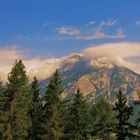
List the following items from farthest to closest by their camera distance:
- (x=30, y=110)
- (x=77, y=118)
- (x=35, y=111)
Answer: (x=77, y=118)
(x=30, y=110)
(x=35, y=111)

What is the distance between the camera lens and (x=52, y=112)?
6869 cm

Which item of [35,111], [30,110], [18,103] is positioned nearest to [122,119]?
[18,103]

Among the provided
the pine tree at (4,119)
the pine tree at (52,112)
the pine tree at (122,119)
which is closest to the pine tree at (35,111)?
the pine tree at (52,112)

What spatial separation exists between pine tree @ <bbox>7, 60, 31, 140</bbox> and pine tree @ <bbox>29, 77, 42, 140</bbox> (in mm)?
4465

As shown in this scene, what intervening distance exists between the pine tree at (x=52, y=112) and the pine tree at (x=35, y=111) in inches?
145

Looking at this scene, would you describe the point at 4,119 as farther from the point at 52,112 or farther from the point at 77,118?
the point at 77,118

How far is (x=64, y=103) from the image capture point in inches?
2761

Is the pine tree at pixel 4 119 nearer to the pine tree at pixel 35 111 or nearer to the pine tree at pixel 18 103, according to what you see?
the pine tree at pixel 18 103

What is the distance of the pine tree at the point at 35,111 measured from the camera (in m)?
73.7

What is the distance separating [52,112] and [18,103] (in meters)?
6.21

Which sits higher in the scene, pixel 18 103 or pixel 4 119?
pixel 18 103

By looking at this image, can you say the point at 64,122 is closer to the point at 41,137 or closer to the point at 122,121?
the point at 41,137

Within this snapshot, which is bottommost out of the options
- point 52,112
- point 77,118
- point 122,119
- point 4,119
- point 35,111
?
point 122,119

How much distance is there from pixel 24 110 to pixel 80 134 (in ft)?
53.1
